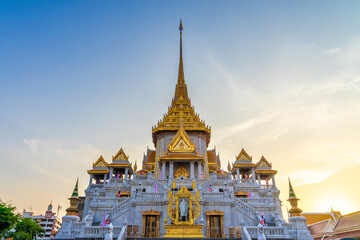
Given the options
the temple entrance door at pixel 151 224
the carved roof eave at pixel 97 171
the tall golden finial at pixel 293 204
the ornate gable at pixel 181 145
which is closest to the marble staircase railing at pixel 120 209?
the temple entrance door at pixel 151 224

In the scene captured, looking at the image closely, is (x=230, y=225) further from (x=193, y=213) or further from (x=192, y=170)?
(x=192, y=170)

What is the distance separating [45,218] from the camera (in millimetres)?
79875

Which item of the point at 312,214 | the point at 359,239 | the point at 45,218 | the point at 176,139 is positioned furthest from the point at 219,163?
the point at 45,218

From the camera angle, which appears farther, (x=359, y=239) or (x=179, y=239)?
(x=359, y=239)

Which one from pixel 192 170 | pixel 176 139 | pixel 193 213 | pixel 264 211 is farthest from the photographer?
pixel 176 139

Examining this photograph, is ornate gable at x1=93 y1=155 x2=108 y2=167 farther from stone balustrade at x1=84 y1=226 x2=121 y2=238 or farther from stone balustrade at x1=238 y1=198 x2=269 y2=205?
stone balustrade at x1=238 y1=198 x2=269 y2=205

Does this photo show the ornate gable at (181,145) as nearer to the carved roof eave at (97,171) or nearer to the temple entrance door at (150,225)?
the carved roof eave at (97,171)

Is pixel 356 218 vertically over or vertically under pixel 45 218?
under

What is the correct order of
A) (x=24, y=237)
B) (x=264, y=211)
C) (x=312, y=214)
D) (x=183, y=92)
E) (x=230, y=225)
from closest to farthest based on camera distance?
(x=230, y=225), (x=264, y=211), (x=24, y=237), (x=312, y=214), (x=183, y=92)

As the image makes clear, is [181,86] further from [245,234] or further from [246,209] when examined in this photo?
[245,234]

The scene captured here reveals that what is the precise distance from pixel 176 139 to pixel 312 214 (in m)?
23.5

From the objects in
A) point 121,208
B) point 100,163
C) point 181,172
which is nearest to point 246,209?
point 121,208

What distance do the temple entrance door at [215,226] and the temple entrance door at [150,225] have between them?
447 centimetres

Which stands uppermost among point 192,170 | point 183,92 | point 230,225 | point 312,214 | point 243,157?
point 183,92
